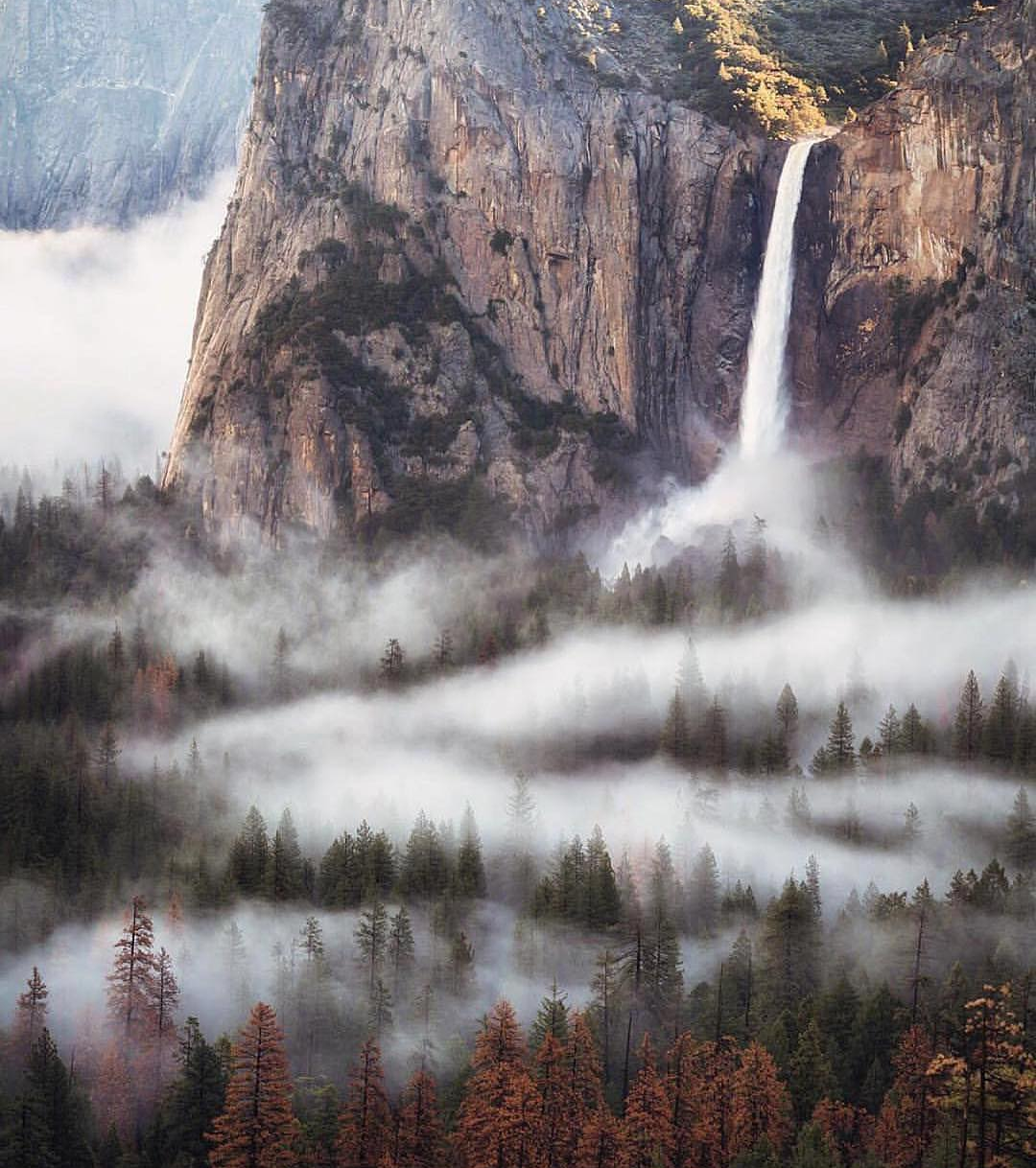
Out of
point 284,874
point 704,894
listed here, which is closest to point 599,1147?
point 704,894

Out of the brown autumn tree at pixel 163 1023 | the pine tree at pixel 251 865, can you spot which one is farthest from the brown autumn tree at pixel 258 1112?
the pine tree at pixel 251 865

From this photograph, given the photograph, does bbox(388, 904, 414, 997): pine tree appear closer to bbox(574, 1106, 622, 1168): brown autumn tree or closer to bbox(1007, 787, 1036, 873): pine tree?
bbox(574, 1106, 622, 1168): brown autumn tree

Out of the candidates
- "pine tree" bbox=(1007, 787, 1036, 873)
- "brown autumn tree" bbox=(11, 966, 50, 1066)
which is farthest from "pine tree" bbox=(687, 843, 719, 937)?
"brown autumn tree" bbox=(11, 966, 50, 1066)

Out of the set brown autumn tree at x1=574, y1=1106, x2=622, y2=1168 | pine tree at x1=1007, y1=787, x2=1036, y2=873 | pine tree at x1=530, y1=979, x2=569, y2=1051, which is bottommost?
brown autumn tree at x1=574, y1=1106, x2=622, y2=1168

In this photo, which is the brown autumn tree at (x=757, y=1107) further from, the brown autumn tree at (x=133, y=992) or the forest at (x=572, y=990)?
the brown autumn tree at (x=133, y=992)

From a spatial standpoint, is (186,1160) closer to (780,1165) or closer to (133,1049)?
(133,1049)

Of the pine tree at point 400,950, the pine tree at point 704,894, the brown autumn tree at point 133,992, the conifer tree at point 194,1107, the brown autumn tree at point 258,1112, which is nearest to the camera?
the brown autumn tree at point 258,1112
